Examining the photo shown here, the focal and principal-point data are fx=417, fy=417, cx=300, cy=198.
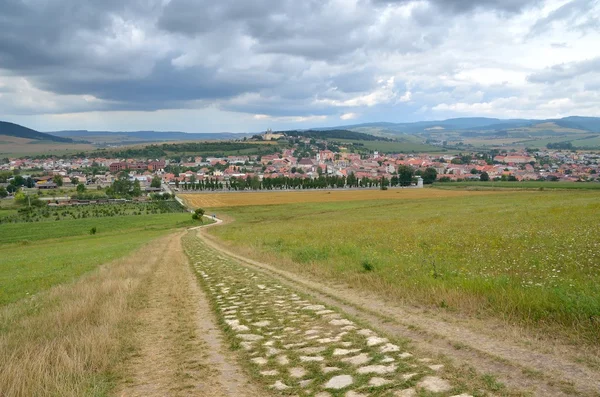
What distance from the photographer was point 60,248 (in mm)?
36688

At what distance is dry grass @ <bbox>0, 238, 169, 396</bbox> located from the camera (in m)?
5.26

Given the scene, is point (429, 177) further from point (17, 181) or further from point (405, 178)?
point (17, 181)

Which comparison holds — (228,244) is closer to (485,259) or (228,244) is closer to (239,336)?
(485,259)

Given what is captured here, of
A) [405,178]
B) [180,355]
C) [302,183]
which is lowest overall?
[302,183]

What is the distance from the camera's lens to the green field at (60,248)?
1728 centimetres

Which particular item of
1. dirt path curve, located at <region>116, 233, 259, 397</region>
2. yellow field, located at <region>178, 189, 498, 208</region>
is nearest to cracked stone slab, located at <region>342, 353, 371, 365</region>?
dirt path curve, located at <region>116, 233, 259, 397</region>

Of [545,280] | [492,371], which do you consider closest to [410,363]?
[492,371]

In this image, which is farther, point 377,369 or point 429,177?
point 429,177

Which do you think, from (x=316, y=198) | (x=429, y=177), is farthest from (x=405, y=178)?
(x=316, y=198)

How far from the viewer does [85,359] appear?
6180mm

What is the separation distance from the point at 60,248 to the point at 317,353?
37167 mm

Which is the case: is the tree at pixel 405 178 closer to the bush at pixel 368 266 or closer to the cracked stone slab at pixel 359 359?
the bush at pixel 368 266

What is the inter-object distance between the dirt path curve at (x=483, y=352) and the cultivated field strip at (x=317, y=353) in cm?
49

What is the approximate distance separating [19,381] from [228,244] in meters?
22.1
